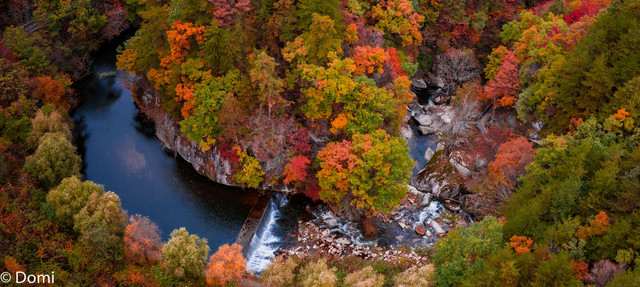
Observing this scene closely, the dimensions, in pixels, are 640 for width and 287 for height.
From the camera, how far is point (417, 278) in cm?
2756

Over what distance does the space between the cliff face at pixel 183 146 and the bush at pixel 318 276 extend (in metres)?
13.4

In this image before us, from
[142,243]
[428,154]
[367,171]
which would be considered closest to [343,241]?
[367,171]

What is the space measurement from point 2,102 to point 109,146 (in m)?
10.3

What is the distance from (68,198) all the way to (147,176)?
36.2ft

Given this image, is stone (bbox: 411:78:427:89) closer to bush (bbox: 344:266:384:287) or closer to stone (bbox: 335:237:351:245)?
stone (bbox: 335:237:351:245)

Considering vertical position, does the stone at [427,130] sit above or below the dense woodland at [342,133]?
below

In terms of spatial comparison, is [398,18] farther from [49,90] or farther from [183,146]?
[49,90]

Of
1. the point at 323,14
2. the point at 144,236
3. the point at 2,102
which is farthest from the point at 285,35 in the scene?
the point at 2,102

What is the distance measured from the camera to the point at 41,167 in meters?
34.6

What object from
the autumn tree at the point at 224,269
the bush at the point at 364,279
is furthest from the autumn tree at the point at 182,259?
the bush at the point at 364,279

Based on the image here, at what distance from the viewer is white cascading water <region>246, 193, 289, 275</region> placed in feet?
117

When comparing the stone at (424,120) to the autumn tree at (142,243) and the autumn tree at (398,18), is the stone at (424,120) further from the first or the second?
the autumn tree at (142,243)

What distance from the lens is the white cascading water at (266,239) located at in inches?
1409

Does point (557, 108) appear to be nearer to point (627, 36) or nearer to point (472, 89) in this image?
point (627, 36)
